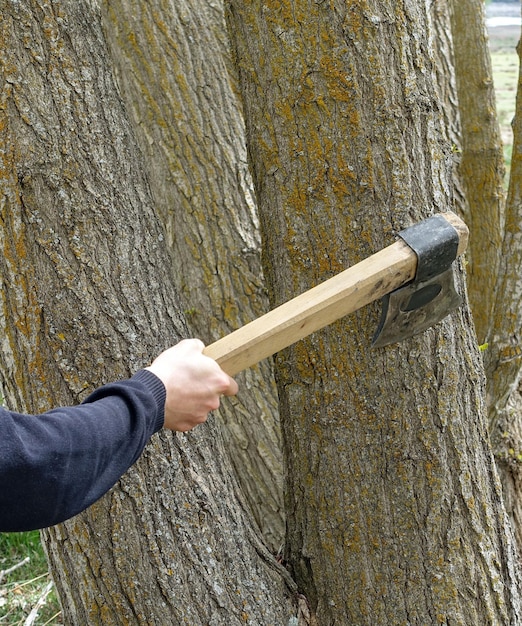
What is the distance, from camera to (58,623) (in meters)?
3.21

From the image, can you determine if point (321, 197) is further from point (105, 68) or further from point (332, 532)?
point (332, 532)

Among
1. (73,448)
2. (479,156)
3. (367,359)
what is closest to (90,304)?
(73,448)

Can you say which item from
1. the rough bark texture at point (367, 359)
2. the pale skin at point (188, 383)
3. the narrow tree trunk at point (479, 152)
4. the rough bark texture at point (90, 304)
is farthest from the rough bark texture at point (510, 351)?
the pale skin at point (188, 383)

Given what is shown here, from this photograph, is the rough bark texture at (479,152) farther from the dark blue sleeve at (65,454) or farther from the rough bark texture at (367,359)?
the dark blue sleeve at (65,454)

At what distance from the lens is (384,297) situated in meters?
1.81

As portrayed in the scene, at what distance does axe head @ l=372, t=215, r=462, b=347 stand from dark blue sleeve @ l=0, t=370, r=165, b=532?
2.25ft

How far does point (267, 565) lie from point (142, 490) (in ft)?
1.62

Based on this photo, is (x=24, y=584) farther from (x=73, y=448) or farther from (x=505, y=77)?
(x=505, y=77)

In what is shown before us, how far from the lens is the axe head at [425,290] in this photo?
1757 mm

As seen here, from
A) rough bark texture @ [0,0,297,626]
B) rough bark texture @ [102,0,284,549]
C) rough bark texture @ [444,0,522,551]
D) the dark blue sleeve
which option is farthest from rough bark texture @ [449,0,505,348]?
the dark blue sleeve

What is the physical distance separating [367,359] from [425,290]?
0.77ft

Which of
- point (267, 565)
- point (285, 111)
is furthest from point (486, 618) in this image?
point (285, 111)

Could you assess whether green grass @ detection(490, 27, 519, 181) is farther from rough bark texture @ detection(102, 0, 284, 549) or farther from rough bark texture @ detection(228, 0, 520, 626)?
rough bark texture @ detection(228, 0, 520, 626)

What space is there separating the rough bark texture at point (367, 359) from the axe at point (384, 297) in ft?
0.20
